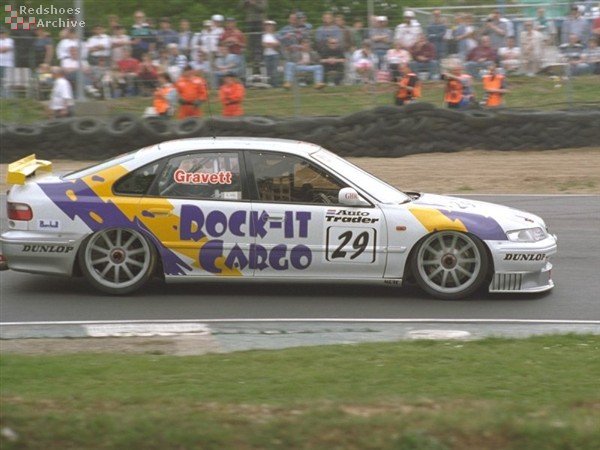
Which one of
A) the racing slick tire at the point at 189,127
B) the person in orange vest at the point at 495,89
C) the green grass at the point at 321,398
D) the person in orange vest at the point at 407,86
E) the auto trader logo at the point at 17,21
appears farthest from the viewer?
the auto trader logo at the point at 17,21

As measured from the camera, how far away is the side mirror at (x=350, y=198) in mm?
8914

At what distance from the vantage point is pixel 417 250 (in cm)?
895

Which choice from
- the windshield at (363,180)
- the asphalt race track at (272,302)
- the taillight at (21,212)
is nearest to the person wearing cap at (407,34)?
the asphalt race track at (272,302)

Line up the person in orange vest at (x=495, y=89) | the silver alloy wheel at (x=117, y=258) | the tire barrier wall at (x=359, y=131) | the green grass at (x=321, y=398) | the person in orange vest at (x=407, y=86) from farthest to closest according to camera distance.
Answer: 1. the person in orange vest at (x=495, y=89)
2. the person in orange vest at (x=407, y=86)
3. the tire barrier wall at (x=359, y=131)
4. the silver alloy wheel at (x=117, y=258)
5. the green grass at (x=321, y=398)

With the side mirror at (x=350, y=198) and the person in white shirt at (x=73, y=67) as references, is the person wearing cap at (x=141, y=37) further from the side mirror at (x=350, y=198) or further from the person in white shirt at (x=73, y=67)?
the side mirror at (x=350, y=198)

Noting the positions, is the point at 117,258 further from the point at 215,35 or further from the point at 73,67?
the point at 215,35

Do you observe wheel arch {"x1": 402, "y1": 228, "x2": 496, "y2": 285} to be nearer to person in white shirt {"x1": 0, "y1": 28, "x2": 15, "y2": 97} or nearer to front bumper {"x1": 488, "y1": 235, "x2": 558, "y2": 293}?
front bumper {"x1": 488, "y1": 235, "x2": 558, "y2": 293}

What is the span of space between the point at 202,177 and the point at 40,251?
1.47 meters

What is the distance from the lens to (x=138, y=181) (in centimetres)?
907

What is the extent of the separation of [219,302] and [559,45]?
473 inches

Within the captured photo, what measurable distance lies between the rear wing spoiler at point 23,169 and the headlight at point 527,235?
13.5 feet

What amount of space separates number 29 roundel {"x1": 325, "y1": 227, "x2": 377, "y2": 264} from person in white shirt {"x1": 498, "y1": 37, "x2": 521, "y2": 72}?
10937 mm

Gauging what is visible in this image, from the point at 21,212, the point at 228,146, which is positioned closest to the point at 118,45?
the point at 21,212

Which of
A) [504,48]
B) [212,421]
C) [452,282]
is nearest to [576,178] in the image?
[504,48]
